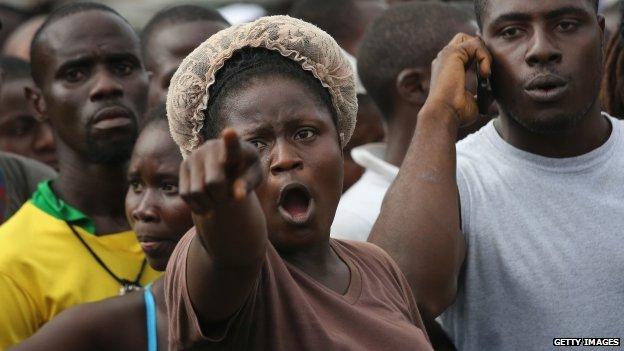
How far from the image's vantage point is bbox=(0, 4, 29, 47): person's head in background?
29.8ft

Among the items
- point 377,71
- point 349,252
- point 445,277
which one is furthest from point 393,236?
point 377,71

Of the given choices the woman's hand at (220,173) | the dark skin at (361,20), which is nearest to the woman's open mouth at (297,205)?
the woman's hand at (220,173)

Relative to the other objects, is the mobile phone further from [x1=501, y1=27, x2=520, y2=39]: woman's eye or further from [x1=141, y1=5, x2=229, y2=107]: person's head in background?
[x1=141, y1=5, x2=229, y2=107]: person's head in background

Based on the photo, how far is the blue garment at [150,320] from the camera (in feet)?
10.5

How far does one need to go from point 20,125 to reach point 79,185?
6.38ft

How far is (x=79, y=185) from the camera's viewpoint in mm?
4676

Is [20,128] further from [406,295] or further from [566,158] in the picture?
[406,295]

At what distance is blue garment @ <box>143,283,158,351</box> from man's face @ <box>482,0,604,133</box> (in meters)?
1.29

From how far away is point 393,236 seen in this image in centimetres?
378

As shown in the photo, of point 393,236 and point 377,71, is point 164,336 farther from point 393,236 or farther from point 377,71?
point 377,71

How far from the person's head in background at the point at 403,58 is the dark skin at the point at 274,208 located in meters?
2.20

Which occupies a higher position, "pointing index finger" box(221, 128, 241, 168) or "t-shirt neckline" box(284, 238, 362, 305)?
"pointing index finger" box(221, 128, 241, 168)

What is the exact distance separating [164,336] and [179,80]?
684 mm

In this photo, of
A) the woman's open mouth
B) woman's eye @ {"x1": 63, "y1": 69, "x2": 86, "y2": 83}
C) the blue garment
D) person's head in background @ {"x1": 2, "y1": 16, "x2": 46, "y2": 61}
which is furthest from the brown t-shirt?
person's head in background @ {"x1": 2, "y1": 16, "x2": 46, "y2": 61}
